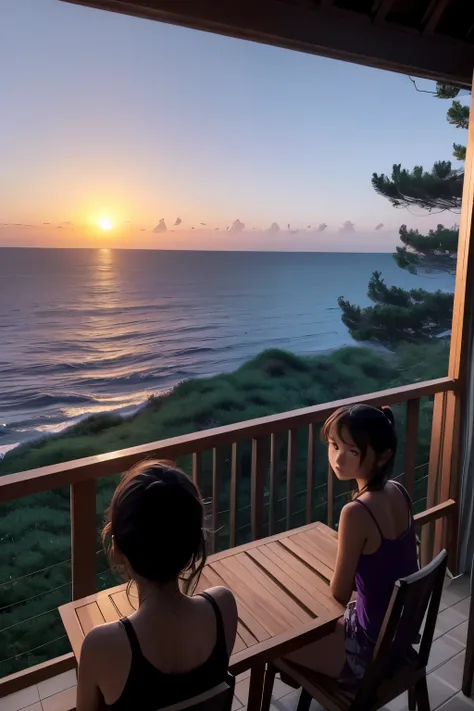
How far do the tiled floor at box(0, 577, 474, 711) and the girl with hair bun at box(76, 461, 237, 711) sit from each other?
1132mm

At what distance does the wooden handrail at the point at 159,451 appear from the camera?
1.62 m

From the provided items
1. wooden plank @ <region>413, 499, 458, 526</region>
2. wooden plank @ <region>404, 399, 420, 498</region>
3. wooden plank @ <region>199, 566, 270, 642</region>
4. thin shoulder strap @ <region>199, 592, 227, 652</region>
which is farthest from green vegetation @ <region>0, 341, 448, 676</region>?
thin shoulder strap @ <region>199, 592, 227, 652</region>

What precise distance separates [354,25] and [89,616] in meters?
2.41

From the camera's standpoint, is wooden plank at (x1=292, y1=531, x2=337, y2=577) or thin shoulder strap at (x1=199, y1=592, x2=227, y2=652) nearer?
thin shoulder strap at (x1=199, y1=592, x2=227, y2=652)

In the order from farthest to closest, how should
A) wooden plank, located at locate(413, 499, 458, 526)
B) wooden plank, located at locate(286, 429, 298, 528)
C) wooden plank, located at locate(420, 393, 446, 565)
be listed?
1. wooden plank, located at locate(420, 393, 446, 565)
2. wooden plank, located at locate(413, 499, 458, 526)
3. wooden plank, located at locate(286, 429, 298, 528)

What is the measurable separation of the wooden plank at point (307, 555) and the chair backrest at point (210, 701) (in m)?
0.74

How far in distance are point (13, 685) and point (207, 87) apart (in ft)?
39.7

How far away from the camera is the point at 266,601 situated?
151 centimetres

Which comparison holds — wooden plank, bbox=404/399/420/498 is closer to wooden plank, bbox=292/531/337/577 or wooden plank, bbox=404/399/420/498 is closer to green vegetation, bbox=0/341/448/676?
A: wooden plank, bbox=292/531/337/577

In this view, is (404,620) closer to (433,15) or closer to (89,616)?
(89,616)

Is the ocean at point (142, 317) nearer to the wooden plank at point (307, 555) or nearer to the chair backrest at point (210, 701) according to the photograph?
the wooden plank at point (307, 555)

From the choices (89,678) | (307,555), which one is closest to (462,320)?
(307,555)

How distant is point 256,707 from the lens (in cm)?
140

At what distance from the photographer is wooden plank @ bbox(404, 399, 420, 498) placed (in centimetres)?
272
